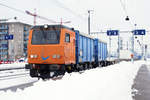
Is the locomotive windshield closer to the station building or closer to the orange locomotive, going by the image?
the orange locomotive

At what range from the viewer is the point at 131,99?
297 inches

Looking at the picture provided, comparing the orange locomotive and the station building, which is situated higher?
the station building

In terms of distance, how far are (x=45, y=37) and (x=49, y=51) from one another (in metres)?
0.92

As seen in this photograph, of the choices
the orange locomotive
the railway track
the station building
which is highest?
the station building

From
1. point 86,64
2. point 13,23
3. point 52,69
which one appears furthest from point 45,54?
point 13,23

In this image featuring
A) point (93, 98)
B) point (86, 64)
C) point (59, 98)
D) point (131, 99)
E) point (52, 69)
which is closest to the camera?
point (59, 98)

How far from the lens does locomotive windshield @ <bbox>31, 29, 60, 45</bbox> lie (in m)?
13.4

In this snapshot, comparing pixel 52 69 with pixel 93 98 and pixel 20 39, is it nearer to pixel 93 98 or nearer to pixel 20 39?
pixel 93 98

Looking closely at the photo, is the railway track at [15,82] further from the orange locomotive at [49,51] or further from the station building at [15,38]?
the station building at [15,38]

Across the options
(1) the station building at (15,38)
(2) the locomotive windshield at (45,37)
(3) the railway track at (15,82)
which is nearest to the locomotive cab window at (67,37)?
(2) the locomotive windshield at (45,37)

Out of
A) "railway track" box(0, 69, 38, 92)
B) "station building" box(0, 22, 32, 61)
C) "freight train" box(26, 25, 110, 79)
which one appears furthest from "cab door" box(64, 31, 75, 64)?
"station building" box(0, 22, 32, 61)

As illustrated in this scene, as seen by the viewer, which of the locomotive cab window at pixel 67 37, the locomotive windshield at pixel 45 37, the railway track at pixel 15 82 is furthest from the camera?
the locomotive cab window at pixel 67 37

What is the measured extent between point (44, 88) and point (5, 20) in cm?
9994

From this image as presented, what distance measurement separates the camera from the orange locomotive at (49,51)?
517 inches
